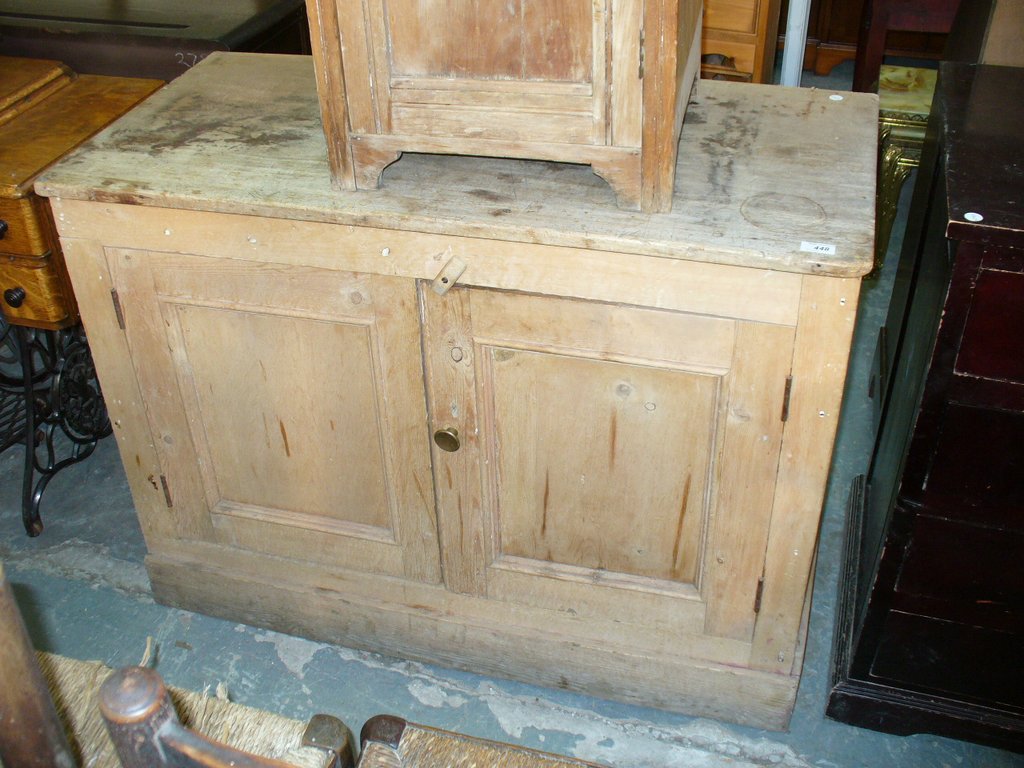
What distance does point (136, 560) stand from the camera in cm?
237

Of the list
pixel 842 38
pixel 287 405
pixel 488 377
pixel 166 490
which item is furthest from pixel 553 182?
pixel 842 38

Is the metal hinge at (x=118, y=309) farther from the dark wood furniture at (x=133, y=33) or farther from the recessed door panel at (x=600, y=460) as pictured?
the dark wood furniture at (x=133, y=33)

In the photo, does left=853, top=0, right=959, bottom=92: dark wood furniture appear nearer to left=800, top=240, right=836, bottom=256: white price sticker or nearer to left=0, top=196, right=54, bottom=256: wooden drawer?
left=800, top=240, right=836, bottom=256: white price sticker

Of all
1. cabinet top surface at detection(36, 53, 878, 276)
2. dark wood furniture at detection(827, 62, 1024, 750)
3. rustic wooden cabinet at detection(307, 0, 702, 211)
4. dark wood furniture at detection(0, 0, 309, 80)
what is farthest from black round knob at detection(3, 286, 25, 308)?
dark wood furniture at detection(827, 62, 1024, 750)

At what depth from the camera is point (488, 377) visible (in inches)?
66.5

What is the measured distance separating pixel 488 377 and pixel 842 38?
140 inches

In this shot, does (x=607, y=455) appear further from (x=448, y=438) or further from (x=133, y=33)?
(x=133, y=33)

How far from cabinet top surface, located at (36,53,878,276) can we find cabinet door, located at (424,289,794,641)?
132 mm

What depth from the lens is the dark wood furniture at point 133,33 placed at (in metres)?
2.52

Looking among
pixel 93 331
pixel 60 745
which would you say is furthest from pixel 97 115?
pixel 60 745

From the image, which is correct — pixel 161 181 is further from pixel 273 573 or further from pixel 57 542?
pixel 57 542

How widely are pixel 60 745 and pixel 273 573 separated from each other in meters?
1.25

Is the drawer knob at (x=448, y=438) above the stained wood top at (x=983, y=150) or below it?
below

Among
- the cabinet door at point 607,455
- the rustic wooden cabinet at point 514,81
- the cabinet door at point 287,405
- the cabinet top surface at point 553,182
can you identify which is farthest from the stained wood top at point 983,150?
the cabinet door at point 287,405
